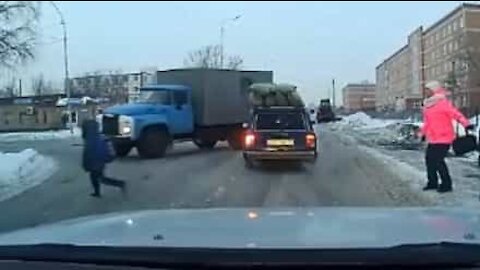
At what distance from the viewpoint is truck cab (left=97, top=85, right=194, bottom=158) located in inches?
1086

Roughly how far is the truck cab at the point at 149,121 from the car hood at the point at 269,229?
917 inches

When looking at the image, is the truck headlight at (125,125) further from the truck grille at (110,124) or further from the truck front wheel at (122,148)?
the truck front wheel at (122,148)

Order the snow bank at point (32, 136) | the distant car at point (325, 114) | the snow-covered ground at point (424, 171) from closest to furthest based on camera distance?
the snow-covered ground at point (424, 171) < the snow bank at point (32, 136) < the distant car at point (325, 114)

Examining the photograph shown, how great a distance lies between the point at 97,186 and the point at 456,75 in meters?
68.3

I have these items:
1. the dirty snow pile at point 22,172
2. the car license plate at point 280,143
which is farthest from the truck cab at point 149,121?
the car license plate at point 280,143

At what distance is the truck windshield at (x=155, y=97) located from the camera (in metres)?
28.7

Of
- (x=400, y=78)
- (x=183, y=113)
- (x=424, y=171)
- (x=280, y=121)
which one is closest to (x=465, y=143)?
(x=424, y=171)

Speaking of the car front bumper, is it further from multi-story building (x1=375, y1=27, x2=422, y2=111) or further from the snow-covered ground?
multi-story building (x1=375, y1=27, x2=422, y2=111)

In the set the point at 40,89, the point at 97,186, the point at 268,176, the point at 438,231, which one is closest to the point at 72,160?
the point at 268,176

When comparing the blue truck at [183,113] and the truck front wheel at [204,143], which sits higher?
the blue truck at [183,113]

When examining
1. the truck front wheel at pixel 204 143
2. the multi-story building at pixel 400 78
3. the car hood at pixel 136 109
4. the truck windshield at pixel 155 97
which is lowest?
the truck front wheel at pixel 204 143

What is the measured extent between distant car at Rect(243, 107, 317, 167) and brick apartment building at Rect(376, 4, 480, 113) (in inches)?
338

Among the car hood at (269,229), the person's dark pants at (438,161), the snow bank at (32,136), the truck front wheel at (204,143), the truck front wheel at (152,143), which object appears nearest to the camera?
the car hood at (269,229)

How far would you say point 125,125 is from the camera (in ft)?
90.4
